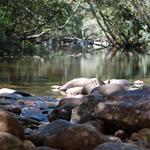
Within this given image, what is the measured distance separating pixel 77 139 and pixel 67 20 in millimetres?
34848

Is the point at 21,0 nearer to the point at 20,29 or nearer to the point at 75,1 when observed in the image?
the point at 20,29

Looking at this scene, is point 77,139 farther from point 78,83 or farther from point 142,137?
point 78,83

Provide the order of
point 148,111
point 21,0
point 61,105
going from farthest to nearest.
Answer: point 21,0 → point 61,105 → point 148,111

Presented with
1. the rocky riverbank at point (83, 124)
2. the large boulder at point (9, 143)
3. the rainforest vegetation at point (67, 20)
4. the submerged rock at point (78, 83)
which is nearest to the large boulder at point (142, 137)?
the rocky riverbank at point (83, 124)

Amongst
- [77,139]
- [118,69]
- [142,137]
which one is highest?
[77,139]

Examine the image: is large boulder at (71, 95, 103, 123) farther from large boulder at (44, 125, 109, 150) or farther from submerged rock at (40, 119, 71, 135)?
large boulder at (44, 125, 109, 150)

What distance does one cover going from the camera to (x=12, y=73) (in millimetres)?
18016

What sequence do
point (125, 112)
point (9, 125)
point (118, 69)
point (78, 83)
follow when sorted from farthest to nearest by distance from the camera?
1. point (118, 69)
2. point (78, 83)
3. point (125, 112)
4. point (9, 125)

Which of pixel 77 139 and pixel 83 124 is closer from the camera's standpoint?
pixel 77 139

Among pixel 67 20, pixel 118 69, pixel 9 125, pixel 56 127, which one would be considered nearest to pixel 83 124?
pixel 56 127

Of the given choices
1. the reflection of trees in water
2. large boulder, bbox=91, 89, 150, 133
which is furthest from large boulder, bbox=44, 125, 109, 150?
the reflection of trees in water

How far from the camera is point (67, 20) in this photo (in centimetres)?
3988

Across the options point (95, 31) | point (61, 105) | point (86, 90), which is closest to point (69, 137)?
point (61, 105)

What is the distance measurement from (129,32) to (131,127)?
36037 millimetres
